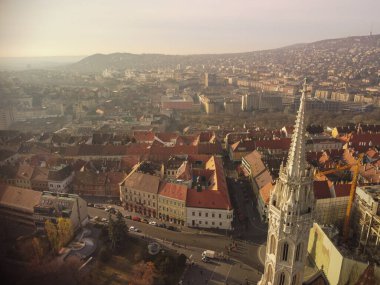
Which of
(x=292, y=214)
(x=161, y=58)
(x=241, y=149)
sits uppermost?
(x=292, y=214)

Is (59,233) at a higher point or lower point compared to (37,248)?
lower

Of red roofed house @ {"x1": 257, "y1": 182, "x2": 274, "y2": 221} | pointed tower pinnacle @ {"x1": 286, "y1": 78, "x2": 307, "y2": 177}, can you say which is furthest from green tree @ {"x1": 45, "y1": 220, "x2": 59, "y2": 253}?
pointed tower pinnacle @ {"x1": 286, "y1": 78, "x2": 307, "y2": 177}

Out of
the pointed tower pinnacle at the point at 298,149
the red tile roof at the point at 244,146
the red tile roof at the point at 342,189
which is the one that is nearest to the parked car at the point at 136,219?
A: the red tile roof at the point at 342,189

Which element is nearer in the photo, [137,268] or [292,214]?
[292,214]

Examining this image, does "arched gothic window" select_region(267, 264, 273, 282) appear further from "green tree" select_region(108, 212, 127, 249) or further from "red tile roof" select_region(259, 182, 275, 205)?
"red tile roof" select_region(259, 182, 275, 205)

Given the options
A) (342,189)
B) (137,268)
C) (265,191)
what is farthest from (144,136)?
(137,268)

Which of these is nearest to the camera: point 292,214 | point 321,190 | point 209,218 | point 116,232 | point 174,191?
point 292,214

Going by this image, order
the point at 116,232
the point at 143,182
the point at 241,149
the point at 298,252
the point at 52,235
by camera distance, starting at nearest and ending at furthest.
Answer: the point at 298,252
the point at 52,235
the point at 116,232
the point at 143,182
the point at 241,149

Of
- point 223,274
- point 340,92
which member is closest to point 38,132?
point 223,274

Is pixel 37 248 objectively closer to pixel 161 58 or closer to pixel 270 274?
pixel 270 274
